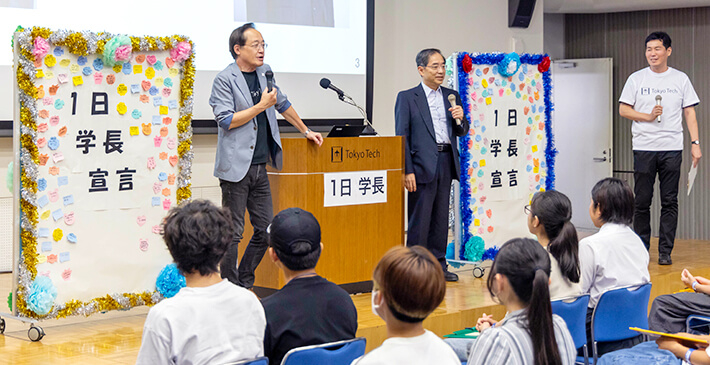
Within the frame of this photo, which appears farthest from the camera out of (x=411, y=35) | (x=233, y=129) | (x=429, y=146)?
(x=411, y=35)

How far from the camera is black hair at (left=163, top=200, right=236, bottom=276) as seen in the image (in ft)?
7.15

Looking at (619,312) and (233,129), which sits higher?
(233,129)

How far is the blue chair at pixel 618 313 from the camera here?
3.28 meters

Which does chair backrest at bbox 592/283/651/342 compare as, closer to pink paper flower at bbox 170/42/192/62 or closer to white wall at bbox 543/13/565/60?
pink paper flower at bbox 170/42/192/62

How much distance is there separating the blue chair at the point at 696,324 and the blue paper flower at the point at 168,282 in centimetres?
254

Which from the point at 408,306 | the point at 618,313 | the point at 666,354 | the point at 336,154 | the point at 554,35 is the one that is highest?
the point at 554,35

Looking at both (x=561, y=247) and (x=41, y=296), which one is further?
(x=41, y=296)

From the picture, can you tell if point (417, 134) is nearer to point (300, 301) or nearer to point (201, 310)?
point (300, 301)

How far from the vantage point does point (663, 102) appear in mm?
6188

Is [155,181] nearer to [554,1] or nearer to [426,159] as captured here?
[426,159]

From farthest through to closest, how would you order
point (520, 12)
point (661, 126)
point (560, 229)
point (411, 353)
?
point (520, 12) < point (661, 126) < point (560, 229) < point (411, 353)

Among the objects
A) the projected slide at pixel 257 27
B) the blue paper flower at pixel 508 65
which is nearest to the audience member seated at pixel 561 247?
the blue paper flower at pixel 508 65

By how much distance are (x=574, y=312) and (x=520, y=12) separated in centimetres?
580

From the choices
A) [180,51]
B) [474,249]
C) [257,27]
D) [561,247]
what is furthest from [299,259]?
[257,27]
